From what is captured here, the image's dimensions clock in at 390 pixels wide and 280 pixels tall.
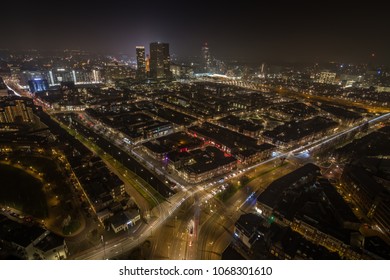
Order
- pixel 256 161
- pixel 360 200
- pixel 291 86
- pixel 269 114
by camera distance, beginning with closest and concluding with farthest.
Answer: pixel 360 200, pixel 256 161, pixel 269 114, pixel 291 86

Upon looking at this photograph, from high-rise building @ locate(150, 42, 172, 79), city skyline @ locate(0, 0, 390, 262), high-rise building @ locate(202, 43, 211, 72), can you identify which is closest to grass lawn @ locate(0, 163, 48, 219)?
city skyline @ locate(0, 0, 390, 262)

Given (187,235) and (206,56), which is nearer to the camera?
(187,235)

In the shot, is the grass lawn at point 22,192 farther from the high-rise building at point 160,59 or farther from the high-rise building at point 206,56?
the high-rise building at point 206,56

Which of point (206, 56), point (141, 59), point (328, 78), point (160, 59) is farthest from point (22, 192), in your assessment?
point (206, 56)

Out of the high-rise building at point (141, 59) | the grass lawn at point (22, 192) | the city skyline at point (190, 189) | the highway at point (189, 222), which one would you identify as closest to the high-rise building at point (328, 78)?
the city skyline at point (190, 189)

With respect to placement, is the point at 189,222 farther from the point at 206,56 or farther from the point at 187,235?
the point at 206,56

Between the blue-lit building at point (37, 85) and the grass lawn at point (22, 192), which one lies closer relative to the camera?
the grass lawn at point (22, 192)

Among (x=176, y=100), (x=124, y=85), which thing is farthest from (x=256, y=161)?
(x=124, y=85)
